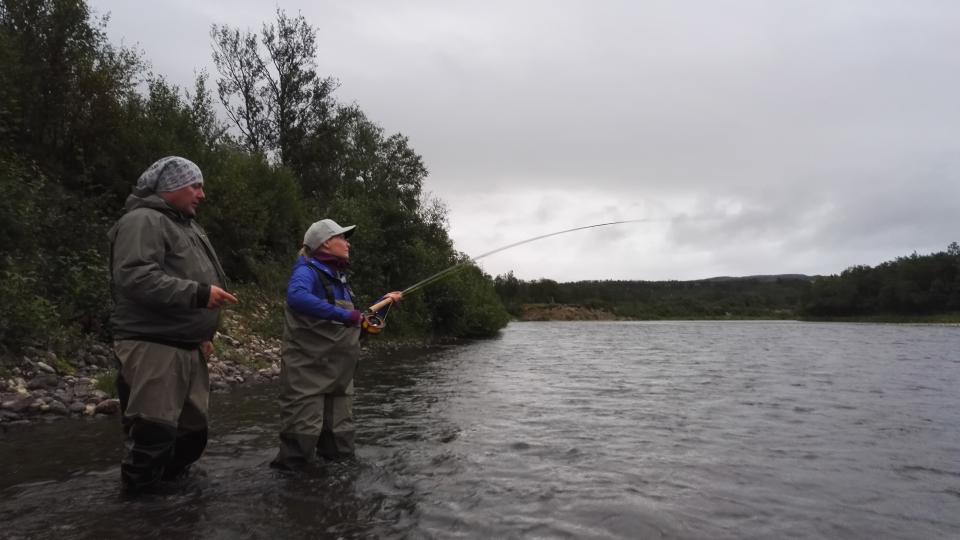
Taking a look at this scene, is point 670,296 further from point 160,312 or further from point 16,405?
point 160,312

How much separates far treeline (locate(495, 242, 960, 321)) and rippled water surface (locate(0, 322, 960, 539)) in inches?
3744

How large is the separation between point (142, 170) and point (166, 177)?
17.9m

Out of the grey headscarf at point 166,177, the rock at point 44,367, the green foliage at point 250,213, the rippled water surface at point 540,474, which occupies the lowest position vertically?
the rippled water surface at point 540,474

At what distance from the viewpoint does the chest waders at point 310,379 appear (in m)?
5.88

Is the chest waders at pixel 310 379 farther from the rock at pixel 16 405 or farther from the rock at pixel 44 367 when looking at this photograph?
the rock at pixel 44 367

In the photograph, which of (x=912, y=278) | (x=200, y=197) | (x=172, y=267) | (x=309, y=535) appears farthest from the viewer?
(x=912, y=278)

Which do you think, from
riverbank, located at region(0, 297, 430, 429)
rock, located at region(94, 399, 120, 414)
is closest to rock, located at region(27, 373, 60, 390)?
riverbank, located at region(0, 297, 430, 429)

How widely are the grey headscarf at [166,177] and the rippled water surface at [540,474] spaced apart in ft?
8.17

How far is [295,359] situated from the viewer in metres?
5.98

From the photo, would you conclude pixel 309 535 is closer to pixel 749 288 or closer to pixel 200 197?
pixel 200 197

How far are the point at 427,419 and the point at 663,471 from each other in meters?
4.02

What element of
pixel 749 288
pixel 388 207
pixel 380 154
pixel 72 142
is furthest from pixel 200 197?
pixel 749 288

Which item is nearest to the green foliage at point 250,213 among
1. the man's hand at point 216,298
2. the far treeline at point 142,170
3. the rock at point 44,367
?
the far treeline at point 142,170

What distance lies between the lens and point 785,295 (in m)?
132
